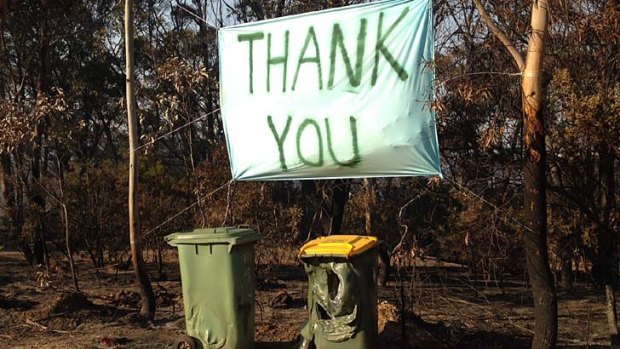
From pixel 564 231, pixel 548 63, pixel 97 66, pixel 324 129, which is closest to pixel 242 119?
pixel 324 129

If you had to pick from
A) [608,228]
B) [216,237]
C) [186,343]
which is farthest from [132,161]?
[608,228]

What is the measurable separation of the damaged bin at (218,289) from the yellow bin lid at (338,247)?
666mm

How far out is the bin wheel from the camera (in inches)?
237

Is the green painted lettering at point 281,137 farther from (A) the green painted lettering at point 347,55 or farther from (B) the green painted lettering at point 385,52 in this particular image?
(B) the green painted lettering at point 385,52

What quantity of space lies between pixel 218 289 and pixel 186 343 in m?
0.57

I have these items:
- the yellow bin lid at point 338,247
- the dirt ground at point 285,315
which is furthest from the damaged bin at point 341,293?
the dirt ground at point 285,315

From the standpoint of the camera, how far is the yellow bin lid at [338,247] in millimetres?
5508

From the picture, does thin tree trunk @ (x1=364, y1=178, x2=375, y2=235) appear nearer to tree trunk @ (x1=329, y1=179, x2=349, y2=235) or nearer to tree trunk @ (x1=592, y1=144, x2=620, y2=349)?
tree trunk @ (x1=329, y1=179, x2=349, y2=235)

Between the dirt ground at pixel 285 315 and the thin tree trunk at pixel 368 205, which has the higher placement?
the thin tree trunk at pixel 368 205

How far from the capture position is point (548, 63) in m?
7.91

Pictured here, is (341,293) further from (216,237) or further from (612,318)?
(612,318)

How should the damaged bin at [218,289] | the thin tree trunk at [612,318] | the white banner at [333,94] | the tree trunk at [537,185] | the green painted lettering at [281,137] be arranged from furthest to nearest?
the thin tree trunk at [612,318] → the damaged bin at [218,289] → the green painted lettering at [281,137] → the white banner at [333,94] → the tree trunk at [537,185]

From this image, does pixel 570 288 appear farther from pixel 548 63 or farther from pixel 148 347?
pixel 148 347

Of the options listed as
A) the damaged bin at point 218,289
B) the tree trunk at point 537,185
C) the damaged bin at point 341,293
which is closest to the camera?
the tree trunk at point 537,185
